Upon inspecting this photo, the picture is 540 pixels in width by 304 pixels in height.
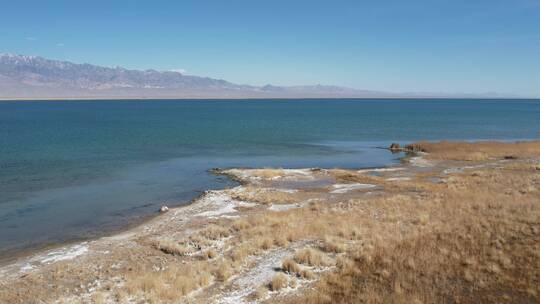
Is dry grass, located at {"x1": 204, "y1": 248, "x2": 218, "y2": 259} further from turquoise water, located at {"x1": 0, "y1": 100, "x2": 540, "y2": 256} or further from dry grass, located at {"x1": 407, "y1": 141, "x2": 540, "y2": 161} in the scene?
dry grass, located at {"x1": 407, "y1": 141, "x2": 540, "y2": 161}

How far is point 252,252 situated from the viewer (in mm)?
16781

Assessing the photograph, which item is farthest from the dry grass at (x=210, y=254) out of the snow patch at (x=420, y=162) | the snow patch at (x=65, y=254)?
the snow patch at (x=420, y=162)

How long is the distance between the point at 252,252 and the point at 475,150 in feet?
155

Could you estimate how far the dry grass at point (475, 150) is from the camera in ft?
166

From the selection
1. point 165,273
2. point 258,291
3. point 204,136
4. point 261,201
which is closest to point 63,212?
point 261,201

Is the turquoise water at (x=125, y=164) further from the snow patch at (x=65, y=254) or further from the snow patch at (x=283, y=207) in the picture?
the snow patch at (x=283, y=207)

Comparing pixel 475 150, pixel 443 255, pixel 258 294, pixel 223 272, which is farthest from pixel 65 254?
pixel 475 150

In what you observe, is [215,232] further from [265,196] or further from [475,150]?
[475,150]

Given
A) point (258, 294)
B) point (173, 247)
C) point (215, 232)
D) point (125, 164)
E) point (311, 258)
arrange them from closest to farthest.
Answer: point (258, 294) → point (311, 258) → point (173, 247) → point (215, 232) → point (125, 164)

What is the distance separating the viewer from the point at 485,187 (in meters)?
29.5

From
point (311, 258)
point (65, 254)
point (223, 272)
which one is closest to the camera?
point (223, 272)

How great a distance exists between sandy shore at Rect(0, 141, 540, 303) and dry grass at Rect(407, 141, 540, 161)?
71.0ft

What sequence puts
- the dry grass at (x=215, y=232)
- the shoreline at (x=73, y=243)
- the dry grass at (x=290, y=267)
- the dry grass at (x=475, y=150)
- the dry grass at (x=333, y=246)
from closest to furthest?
1. the dry grass at (x=290, y=267)
2. the dry grass at (x=333, y=246)
3. the shoreline at (x=73, y=243)
4. the dry grass at (x=215, y=232)
5. the dry grass at (x=475, y=150)

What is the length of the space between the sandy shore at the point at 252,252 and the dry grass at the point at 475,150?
21.6 metres
